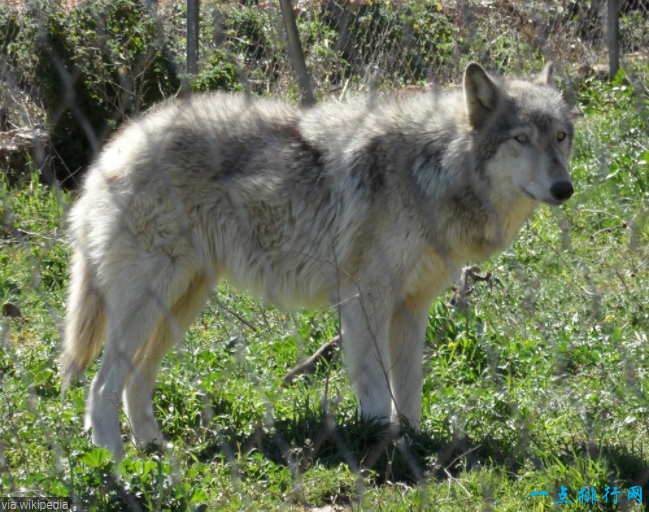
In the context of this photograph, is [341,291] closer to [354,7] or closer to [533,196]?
[533,196]

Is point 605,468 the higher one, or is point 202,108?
point 202,108

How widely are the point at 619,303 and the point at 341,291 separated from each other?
1.67m

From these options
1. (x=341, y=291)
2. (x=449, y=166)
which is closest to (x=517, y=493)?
(x=341, y=291)

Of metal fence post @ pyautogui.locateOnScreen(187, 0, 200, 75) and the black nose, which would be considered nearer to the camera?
the black nose

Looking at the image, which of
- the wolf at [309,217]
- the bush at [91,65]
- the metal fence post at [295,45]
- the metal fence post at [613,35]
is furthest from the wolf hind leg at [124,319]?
the metal fence post at [613,35]

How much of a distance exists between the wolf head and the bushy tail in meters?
1.86

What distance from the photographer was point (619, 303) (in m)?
4.36

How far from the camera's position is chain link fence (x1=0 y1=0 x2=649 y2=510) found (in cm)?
303

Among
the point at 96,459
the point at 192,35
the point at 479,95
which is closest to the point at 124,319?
the point at 96,459

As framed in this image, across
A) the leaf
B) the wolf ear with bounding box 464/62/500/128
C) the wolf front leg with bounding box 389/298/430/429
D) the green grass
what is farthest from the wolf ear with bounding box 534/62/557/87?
the leaf

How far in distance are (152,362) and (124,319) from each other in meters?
0.35

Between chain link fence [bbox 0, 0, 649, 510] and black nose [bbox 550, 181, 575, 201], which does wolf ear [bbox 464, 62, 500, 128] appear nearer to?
black nose [bbox 550, 181, 575, 201]

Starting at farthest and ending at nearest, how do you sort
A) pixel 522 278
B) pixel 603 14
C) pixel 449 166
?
pixel 603 14 < pixel 522 278 < pixel 449 166

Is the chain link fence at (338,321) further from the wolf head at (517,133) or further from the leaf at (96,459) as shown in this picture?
the wolf head at (517,133)
